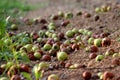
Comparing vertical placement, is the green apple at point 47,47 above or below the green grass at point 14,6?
above

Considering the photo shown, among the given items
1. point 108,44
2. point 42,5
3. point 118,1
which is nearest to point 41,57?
point 108,44

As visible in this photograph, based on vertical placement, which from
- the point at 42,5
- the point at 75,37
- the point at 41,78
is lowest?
the point at 42,5

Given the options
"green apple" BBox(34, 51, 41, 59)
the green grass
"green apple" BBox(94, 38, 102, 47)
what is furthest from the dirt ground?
"green apple" BBox(34, 51, 41, 59)

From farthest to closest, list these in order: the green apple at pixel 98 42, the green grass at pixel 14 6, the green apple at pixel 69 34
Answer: the green grass at pixel 14 6 < the green apple at pixel 69 34 < the green apple at pixel 98 42

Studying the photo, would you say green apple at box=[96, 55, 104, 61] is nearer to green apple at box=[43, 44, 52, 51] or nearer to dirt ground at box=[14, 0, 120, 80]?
A: dirt ground at box=[14, 0, 120, 80]

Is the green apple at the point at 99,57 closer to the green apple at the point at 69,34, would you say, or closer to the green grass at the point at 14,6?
the green apple at the point at 69,34

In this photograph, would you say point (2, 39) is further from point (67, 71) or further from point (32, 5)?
point (32, 5)

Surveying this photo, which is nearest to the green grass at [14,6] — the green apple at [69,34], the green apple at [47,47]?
the green apple at [69,34]

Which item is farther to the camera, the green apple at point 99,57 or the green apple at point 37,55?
the green apple at point 37,55
